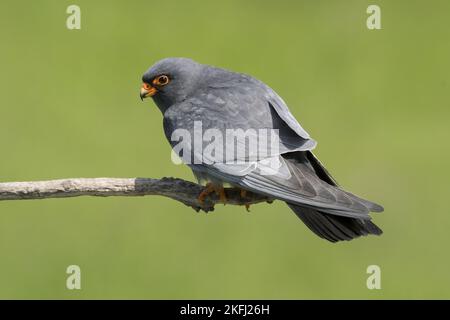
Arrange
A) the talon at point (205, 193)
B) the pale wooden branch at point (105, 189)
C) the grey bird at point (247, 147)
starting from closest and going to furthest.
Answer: the grey bird at point (247, 147) < the pale wooden branch at point (105, 189) < the talon at point (205, 193)

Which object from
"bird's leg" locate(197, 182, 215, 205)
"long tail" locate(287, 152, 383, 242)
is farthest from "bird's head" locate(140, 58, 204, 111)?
"long tail" locate(287, 152, 383, 242)

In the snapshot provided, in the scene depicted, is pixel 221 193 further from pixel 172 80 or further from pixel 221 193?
pixel 172 80

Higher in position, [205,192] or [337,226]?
[205,192]

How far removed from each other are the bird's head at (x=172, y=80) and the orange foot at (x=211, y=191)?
2.12 feet

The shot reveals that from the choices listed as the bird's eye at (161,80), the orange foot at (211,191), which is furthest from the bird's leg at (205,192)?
the bird's eye at (161,80)

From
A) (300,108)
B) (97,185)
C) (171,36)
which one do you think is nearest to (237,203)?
(97,185)

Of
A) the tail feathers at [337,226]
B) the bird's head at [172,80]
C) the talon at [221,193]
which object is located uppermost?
the bird's head at [172,80]

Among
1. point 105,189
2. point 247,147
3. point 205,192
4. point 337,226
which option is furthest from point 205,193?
point 337,226

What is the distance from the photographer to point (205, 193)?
5387 mm

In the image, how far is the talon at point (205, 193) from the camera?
17.6 feet

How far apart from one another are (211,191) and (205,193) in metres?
0.04

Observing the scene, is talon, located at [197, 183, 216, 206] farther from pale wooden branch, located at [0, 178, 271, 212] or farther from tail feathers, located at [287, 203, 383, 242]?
tail feathers, located at [287, 203, 383, 242]

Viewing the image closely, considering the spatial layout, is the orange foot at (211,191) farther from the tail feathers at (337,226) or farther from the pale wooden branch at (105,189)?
the tail feathers at (337,226)

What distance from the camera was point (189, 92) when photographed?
579 centimetres
